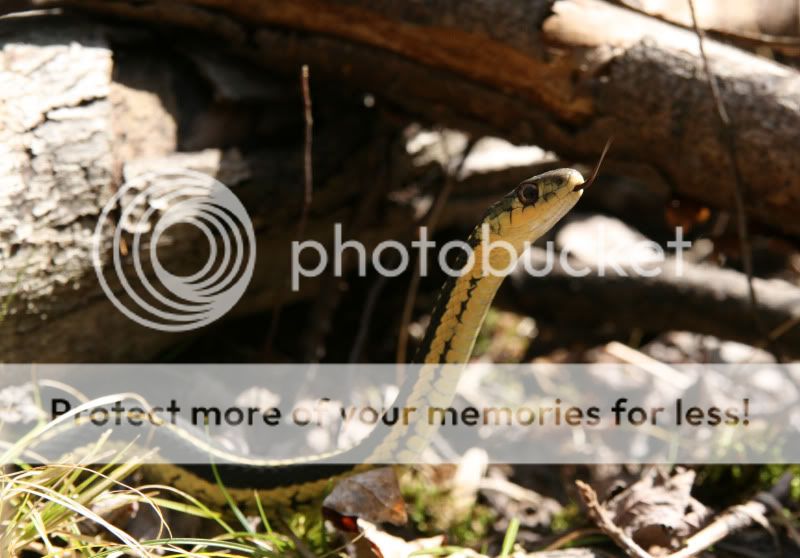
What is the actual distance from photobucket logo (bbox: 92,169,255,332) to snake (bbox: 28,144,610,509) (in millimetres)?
505

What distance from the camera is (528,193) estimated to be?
2.07 m

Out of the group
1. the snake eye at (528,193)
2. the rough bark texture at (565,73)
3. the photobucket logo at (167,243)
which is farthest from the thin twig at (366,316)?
the snake eye at (528,193)

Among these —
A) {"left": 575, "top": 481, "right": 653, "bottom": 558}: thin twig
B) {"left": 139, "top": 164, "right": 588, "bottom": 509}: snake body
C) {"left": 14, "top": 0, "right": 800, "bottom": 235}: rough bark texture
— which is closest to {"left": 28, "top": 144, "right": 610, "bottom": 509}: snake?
{"left": 139, "top": 164, "right": 588, "bottom": 509}: snake body

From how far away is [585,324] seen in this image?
3650mm

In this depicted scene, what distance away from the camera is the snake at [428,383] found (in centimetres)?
207

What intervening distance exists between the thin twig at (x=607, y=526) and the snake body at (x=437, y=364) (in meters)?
0.46

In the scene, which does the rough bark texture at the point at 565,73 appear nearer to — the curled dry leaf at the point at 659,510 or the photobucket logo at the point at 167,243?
the photobucket logo at the point at 167,243

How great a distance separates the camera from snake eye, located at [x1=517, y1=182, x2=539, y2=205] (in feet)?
6.77

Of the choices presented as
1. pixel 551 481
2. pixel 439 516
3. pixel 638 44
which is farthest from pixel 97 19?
pixel 551 481

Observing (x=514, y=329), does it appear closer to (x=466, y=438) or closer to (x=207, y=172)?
(x=466, y=438)

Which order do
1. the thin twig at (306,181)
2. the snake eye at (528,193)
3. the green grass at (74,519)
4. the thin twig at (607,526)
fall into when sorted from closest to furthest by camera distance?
the green grass at (74,519) < the snake eye at (528,193) < the thin twig at (607,526) < the thin twig at (306,181)

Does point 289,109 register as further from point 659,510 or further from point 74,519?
point 659,510

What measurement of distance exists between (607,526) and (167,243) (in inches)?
62.9

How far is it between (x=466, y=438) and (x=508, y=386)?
450mm
